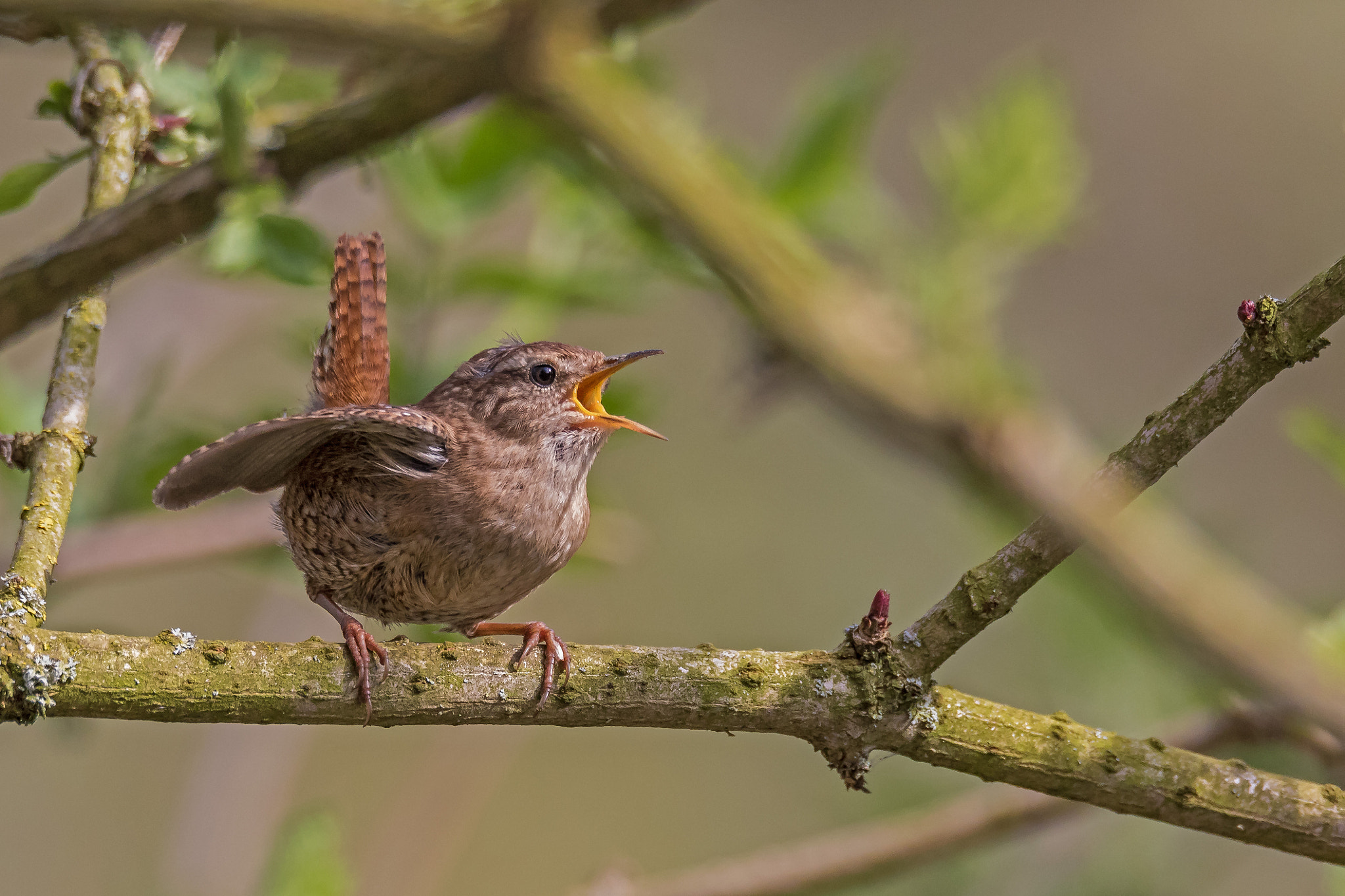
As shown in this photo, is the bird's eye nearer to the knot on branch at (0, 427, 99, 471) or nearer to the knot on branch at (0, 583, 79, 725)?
the knot on branch at (0, 427, 99, 471)

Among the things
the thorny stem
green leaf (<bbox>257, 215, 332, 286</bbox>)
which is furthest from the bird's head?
the thorny stem

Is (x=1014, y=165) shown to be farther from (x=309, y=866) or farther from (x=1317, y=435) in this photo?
(x=309, y=866)

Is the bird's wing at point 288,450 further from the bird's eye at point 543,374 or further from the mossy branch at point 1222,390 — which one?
the mossy branch at point 1222,390

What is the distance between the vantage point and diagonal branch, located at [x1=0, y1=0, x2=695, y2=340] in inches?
70.4

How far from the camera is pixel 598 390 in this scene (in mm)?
2754

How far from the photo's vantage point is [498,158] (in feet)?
9.23

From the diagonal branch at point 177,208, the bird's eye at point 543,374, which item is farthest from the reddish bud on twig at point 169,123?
the bird's eye at point 543,374

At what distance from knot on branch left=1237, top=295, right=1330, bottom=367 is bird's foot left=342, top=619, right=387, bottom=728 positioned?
1146mm

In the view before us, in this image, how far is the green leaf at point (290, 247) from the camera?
204 centimetres

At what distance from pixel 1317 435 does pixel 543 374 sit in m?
1.49

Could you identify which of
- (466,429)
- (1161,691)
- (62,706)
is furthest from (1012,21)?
(62,706)

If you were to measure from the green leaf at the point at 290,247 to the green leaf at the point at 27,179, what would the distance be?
1.02 feet

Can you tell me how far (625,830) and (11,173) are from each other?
5.73 meters

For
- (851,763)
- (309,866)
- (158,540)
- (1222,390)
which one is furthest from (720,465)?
(1222,390)
